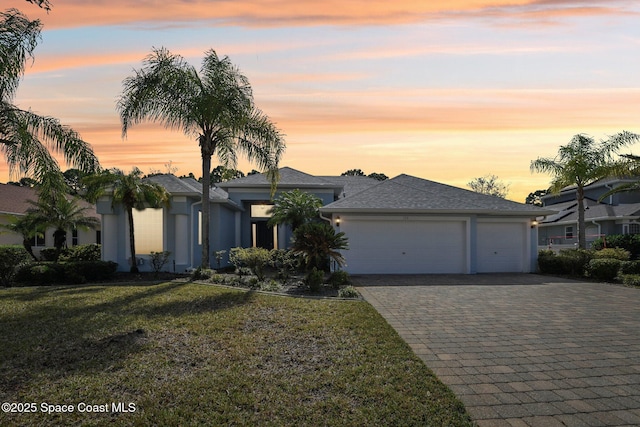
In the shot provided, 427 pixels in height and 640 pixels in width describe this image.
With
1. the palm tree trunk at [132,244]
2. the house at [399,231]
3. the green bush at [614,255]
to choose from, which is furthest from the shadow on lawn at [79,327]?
the green bush at [614,255]

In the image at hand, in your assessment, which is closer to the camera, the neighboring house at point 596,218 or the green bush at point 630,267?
the green bush at point 630,267

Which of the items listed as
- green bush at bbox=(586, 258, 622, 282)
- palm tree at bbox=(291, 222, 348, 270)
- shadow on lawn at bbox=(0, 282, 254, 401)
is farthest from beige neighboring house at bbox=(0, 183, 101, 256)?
green bush at bbox=(586, 258, 622, 282)

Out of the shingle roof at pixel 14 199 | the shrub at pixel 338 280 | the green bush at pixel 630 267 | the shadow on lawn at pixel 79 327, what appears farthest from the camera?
the shingle roof at pixel 14 199

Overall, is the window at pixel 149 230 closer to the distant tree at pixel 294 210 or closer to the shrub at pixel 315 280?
the distant tree at pixel 294 210

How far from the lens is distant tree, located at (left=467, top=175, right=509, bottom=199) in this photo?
2178 inches

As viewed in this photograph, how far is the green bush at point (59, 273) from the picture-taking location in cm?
1467

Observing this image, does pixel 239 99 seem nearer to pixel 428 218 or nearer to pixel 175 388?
pixel 428 218

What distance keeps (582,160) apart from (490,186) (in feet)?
119

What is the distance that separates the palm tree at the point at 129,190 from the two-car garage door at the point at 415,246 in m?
7.36

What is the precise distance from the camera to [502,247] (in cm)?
1847

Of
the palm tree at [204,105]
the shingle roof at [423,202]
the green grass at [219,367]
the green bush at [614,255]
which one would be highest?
the palm tree at [204,105]

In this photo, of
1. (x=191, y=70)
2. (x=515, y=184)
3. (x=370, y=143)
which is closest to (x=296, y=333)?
(x=191, y=70)

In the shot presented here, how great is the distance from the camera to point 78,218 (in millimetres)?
21922

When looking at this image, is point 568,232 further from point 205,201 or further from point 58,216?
point 58,216
